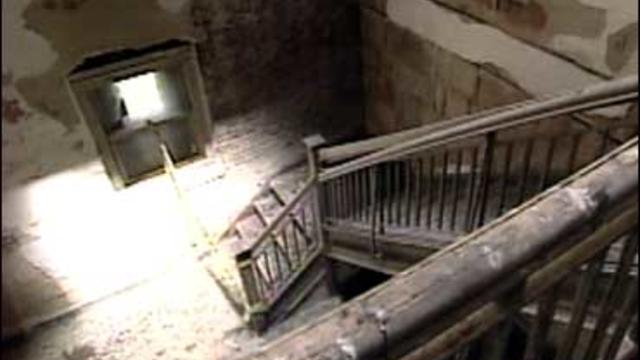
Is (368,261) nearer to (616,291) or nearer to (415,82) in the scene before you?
(415,82)

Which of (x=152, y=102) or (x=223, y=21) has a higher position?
(x=223, y=21)

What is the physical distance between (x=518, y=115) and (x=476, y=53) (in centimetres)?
231

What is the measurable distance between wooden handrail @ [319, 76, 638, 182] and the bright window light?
2.26 meters

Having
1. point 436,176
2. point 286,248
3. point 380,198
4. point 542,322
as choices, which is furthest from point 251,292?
point 542,322

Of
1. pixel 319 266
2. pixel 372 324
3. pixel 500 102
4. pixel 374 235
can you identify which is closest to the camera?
pixel 372 324

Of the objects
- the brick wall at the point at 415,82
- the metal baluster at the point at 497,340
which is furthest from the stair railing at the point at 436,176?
the metal baluster at the point at 497,340

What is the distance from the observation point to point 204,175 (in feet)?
17.0

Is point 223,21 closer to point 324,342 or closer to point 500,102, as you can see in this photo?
point 500,102

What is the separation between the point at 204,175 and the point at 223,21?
131cm

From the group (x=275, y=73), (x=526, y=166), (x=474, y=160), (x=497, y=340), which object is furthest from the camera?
(x=275, y=73)

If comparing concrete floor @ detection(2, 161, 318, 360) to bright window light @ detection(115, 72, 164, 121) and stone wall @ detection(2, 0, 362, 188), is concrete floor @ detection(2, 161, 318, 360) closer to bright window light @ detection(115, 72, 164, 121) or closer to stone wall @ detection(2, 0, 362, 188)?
stone wall @ detection(2, 0, 362, 188)

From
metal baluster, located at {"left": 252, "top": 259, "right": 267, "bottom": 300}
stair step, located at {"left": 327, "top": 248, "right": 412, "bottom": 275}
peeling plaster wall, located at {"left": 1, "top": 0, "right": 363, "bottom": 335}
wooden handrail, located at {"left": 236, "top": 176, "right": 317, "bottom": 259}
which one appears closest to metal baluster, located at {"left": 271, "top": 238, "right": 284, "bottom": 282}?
metal baluster, located at {"left": 252, "top": 259, "right": 267, "bottom": 300}

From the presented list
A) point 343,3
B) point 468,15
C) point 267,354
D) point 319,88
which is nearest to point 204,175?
point 319,88

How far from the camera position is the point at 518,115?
1.98 meters
